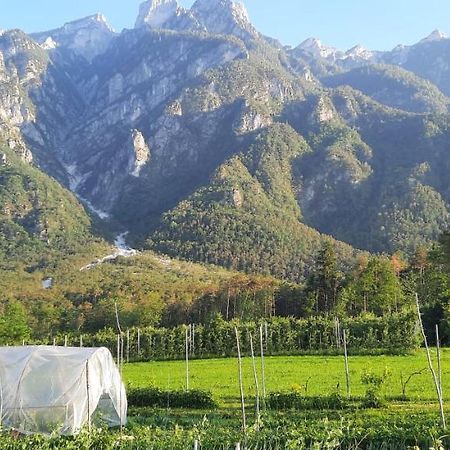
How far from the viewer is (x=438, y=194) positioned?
195 metres

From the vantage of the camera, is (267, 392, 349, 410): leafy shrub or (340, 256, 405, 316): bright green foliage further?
(340, 256, 405, 316): bright green foliage

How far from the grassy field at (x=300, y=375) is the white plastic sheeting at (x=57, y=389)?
725 cm

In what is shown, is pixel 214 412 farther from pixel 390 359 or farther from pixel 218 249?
pixel 218 249

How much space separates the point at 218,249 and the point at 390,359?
133m

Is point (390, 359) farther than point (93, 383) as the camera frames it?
Yes

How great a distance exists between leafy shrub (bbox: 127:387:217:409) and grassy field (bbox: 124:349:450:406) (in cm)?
101

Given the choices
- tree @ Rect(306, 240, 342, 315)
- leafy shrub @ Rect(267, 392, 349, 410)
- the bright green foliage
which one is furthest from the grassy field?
tree @ Rect(306, 240, 342, 315)

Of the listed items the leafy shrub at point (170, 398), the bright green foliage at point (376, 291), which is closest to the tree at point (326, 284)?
the bright green foliage at point (376, 291)

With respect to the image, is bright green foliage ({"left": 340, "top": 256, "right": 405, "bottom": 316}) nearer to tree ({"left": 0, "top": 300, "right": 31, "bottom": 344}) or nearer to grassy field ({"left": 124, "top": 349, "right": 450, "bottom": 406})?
grassy field ({"left": 124, "top": 349, "right": 450, "bottom": 406})

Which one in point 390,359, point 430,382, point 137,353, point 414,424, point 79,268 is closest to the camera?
point 414,424

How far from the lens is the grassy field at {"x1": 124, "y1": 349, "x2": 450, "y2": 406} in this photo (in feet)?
96.6

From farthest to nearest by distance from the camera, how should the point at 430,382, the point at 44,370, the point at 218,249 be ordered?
the point at 218,249
the point at 430,382
the point at 44,370

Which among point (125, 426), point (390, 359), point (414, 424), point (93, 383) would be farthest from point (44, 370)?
point (390, 359)

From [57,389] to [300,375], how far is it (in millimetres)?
20446
